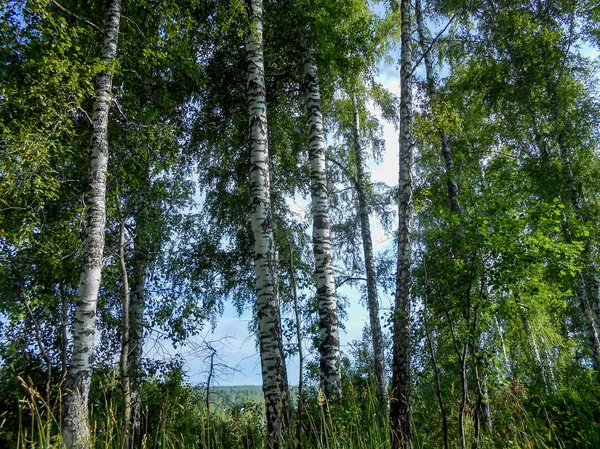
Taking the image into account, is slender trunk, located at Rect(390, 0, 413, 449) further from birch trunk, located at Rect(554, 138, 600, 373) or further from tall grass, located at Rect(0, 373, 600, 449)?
birch trunk, located at Rect(554, 138, 600, 373)

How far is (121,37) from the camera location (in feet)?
25.3

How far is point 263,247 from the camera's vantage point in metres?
6.05

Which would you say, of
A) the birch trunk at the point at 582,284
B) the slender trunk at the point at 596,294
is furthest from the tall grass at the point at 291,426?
the slender trunk at the point at 596,294

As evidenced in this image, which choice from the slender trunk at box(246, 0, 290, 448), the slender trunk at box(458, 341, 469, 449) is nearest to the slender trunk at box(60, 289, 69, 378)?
the slender trunk at box(246, 0, 290, 448)

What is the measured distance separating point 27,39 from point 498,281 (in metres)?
8.35

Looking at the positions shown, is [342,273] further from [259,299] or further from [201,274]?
[259,299]

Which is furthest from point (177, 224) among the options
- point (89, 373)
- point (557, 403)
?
point (557, 403)

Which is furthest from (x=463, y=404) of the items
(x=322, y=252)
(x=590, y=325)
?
(x=590, y=325)

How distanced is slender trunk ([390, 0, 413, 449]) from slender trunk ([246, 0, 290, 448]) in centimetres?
158

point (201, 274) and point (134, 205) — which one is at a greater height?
point (134, 205)

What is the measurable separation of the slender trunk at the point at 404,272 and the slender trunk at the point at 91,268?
384cm

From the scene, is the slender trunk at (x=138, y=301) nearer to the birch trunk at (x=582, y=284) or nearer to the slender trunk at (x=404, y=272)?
the slender trunk at (x=404, y=272)

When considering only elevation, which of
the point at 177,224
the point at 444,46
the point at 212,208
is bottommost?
the point at 177,224

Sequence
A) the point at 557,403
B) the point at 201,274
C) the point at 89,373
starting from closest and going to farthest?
the point at 89,373 < the point at 557,403 < the point at 201,274
